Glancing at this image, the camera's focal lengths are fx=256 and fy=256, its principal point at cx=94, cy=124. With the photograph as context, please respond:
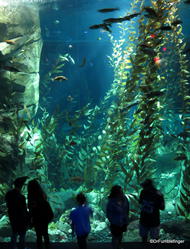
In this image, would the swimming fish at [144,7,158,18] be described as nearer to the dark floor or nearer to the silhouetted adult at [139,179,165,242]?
the silhouetted adult at [139,179,165,242]

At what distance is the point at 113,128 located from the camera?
6.95 m

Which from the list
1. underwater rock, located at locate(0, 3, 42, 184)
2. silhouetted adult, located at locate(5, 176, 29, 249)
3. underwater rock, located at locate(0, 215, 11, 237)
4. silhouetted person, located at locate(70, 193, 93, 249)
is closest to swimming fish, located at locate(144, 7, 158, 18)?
silhouetted person, located at locate(70, 193, 93, 249)

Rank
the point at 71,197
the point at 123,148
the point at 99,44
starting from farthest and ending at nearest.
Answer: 1. the point at 99,44
2. the point at 71,197
3. the point at 123,148

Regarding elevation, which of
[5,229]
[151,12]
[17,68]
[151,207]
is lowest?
[5,229]

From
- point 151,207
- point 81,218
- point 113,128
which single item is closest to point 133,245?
point 151,207

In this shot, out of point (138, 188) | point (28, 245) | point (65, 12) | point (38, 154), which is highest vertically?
point (65, 12)

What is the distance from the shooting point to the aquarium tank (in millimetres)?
6262

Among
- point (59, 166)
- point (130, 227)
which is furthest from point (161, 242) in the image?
point (59, 166)

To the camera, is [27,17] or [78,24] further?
[78,24]

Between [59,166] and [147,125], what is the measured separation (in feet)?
16.2

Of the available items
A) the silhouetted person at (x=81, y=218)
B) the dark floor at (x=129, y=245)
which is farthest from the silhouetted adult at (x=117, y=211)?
the dark floor at (x=129, y=245)

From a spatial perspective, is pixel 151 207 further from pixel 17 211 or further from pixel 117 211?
pixel 17 211

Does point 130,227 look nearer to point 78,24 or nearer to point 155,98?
point 155,98

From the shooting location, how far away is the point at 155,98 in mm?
6109
